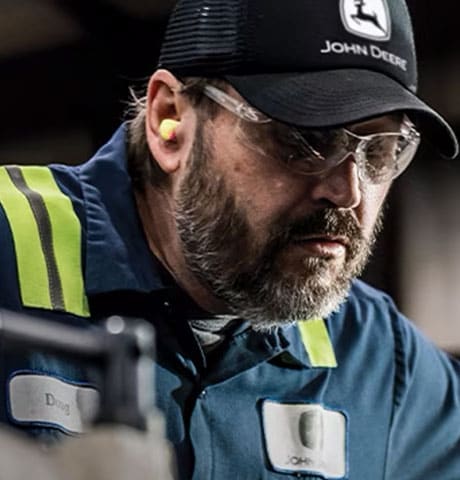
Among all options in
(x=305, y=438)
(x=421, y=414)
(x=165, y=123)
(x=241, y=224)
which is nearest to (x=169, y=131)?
(x=165, y=123)

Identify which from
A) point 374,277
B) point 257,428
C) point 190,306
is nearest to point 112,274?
point 190,306

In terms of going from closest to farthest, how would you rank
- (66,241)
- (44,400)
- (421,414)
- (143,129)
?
(44,400) → (66,241) → (143,129) → (421,414)

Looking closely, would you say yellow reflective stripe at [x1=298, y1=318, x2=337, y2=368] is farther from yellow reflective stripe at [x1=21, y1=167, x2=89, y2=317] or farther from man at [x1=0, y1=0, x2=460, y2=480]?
yellow reflective stripe at [x1=21, y1=167, x2=89, y2=317]

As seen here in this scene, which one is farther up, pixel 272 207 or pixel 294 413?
pixel 272 207

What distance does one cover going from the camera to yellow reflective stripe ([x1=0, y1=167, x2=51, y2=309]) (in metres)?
1.09

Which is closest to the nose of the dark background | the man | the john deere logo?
the man

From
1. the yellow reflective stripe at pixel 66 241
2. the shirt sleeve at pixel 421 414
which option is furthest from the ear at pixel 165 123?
the shirt sleeve at pixel 421 414

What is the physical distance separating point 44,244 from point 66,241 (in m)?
0.03

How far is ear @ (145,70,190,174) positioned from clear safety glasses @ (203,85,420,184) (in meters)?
0.05

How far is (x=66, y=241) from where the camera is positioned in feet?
3.76

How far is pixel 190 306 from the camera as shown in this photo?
1.19 metres

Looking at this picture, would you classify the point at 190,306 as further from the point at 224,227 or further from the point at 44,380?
the point at 44,380

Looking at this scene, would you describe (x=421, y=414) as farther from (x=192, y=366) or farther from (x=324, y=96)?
(x=324, y=96)

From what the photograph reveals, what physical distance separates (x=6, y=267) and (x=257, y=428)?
0.30 metres
